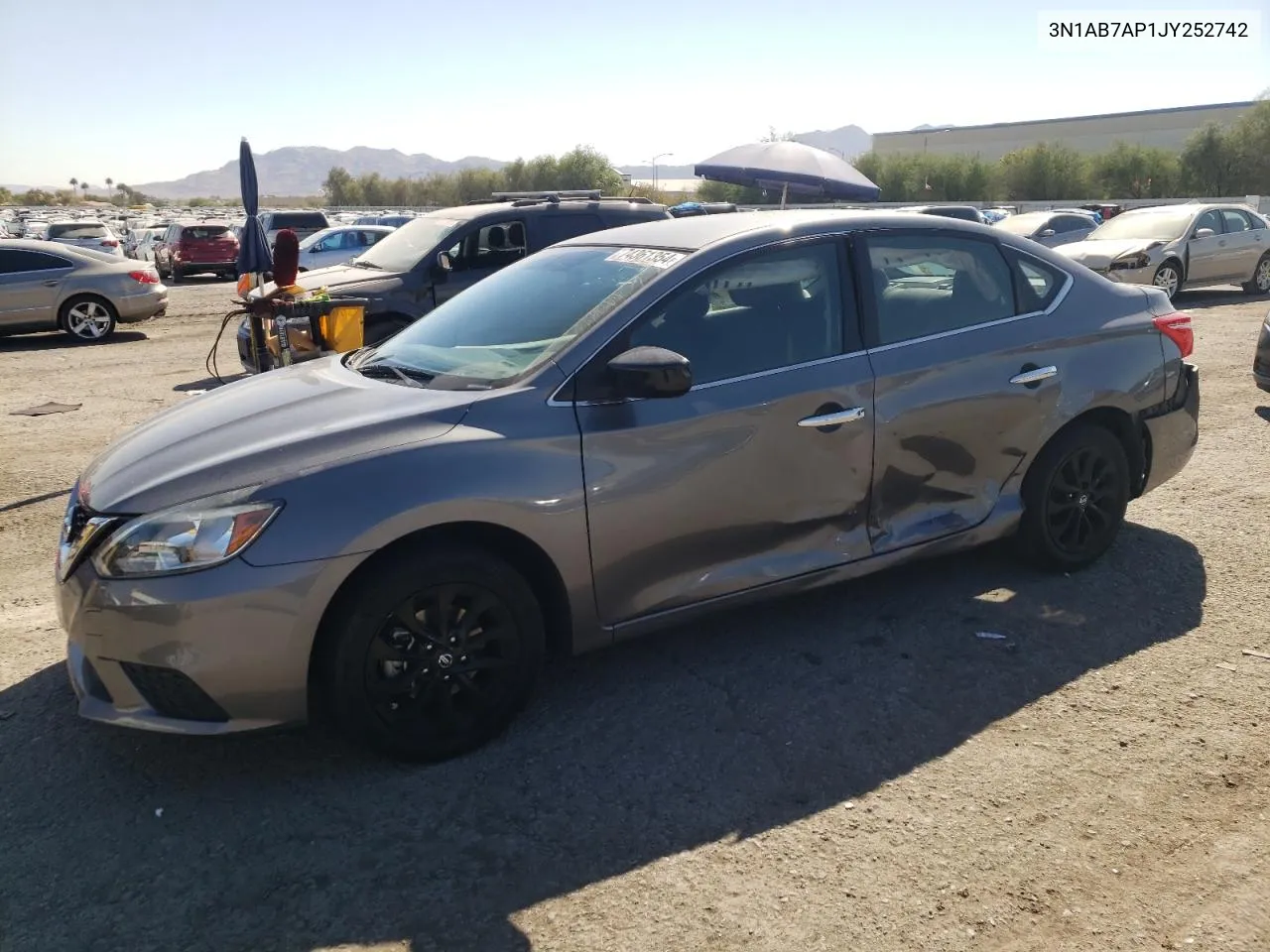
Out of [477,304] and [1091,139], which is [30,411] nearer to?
[477,304]

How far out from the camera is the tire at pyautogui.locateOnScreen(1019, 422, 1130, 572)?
4656 millimetres

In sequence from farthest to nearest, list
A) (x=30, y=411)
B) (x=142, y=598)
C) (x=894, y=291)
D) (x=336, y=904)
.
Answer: (x=30, y=411)
(x=894, y=291)
(x=142, y=598)
(x=336, y=904)

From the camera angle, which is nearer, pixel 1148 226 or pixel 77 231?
pixel 1148 226

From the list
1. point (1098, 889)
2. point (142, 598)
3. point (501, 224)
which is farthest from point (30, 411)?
point (1098, 889)

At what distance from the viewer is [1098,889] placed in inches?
109

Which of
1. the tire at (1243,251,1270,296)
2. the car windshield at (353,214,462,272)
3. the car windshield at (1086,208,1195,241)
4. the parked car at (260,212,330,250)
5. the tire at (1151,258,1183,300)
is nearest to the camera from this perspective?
the car windshield at (353,214,462,272)

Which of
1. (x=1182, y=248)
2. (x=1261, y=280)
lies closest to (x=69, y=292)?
(x=1182, y=248)

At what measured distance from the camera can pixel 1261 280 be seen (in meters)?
17.7

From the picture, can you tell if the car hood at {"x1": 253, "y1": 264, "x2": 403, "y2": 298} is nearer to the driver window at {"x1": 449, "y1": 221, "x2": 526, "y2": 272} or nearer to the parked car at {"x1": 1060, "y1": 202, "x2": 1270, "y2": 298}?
the driver window at {"x1": 449, "y1": 221, "x2": 526, "y2": 272}

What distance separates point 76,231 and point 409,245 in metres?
20.0

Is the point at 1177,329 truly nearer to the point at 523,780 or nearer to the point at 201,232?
A: the point at 523,780

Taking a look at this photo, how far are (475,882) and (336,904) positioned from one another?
0.37 m

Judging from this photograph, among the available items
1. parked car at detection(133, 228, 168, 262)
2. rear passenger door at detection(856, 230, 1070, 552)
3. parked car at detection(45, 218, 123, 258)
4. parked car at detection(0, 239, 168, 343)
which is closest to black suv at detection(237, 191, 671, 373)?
parked car at detection(0, 239, 168, 343)

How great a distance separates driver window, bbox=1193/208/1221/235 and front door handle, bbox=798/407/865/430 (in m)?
15.2
